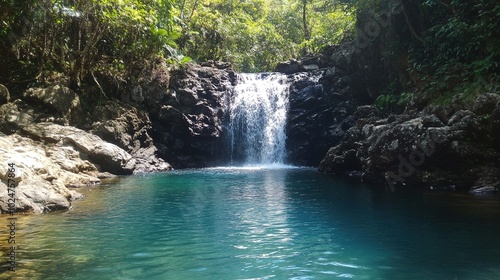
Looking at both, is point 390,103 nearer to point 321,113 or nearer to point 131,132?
point 321,113

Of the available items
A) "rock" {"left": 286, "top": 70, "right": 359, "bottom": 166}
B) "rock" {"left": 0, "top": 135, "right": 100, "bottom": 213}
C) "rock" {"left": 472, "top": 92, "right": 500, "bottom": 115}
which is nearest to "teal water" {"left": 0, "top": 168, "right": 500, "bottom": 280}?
"rock" {"left": 0, "top": 135, "right": 100, "bottom": 213}

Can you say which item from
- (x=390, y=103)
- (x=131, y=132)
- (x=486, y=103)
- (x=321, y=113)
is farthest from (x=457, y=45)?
(x=131, y=132)

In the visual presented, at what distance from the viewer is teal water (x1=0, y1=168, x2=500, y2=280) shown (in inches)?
228

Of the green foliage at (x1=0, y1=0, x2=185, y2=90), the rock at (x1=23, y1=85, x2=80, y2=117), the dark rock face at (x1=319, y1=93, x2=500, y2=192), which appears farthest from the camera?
the rock at (x1=23, y1=85, x2=80, y2=117)

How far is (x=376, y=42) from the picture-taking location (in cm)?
2336

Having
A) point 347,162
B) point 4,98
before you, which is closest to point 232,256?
point 347,162

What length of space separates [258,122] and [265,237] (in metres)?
19.7

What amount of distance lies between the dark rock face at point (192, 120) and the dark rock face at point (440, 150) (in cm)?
1193

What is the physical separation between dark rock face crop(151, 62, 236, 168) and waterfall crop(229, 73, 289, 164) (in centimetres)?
81

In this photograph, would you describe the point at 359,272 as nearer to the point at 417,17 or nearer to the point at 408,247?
the point at 408,247

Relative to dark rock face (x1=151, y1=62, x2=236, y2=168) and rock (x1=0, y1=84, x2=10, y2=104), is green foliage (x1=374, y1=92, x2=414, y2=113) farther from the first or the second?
rock (x1=0, y1=84, x2=10, y2=104)

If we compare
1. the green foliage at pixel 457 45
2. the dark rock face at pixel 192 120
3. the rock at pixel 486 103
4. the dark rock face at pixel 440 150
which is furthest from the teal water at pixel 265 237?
the dark rock face at pixel 192 120

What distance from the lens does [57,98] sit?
2016 centimetres

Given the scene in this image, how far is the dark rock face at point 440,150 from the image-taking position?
1320 cm
